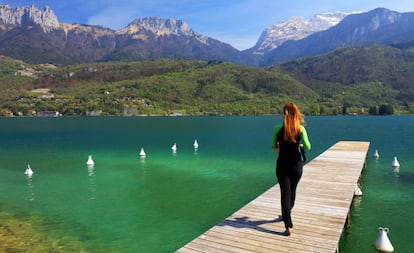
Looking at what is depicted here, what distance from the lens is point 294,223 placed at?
10.3 meters

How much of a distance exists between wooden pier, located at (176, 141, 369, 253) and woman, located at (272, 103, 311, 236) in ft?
2.90

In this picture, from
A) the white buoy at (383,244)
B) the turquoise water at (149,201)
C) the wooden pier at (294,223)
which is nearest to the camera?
the wooden pier at (294,223)

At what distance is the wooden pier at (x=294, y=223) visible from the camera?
28.4 ft

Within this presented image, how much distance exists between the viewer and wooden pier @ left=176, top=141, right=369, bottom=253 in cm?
866

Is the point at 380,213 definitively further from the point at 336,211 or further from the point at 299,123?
the point at 299,123

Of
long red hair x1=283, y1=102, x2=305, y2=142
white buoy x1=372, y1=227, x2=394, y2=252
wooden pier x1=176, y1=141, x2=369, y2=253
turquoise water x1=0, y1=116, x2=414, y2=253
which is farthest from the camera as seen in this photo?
turquoise water x1=0, y1=116, x2=414, y2=253

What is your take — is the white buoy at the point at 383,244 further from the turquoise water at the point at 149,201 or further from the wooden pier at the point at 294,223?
the wooden pier at the point at 294,223

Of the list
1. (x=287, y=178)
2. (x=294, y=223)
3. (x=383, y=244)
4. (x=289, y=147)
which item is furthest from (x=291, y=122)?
(x=383, y=244)

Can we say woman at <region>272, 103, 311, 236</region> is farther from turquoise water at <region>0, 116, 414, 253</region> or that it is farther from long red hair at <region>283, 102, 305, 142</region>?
turquoise water at <region>0, 116, 414, 253</region>

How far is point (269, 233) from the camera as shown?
9500mm

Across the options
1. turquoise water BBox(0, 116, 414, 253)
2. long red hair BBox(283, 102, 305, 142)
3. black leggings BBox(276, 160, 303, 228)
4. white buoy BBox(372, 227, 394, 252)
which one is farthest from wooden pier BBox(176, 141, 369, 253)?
long red hair BBox(283, 102, 305, 142)

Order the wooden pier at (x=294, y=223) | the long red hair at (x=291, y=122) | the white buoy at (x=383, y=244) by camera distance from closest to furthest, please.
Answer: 1. the long red hair at (x=291, y=122)
2. the wooden pier at (x=294, y=223)
3. the white buoy at (x=383, y=244)

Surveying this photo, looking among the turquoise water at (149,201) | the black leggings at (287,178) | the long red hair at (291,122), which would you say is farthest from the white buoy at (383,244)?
the long red hair at (291,122)

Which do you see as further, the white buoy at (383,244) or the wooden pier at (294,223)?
the white buoy at (383,244)
